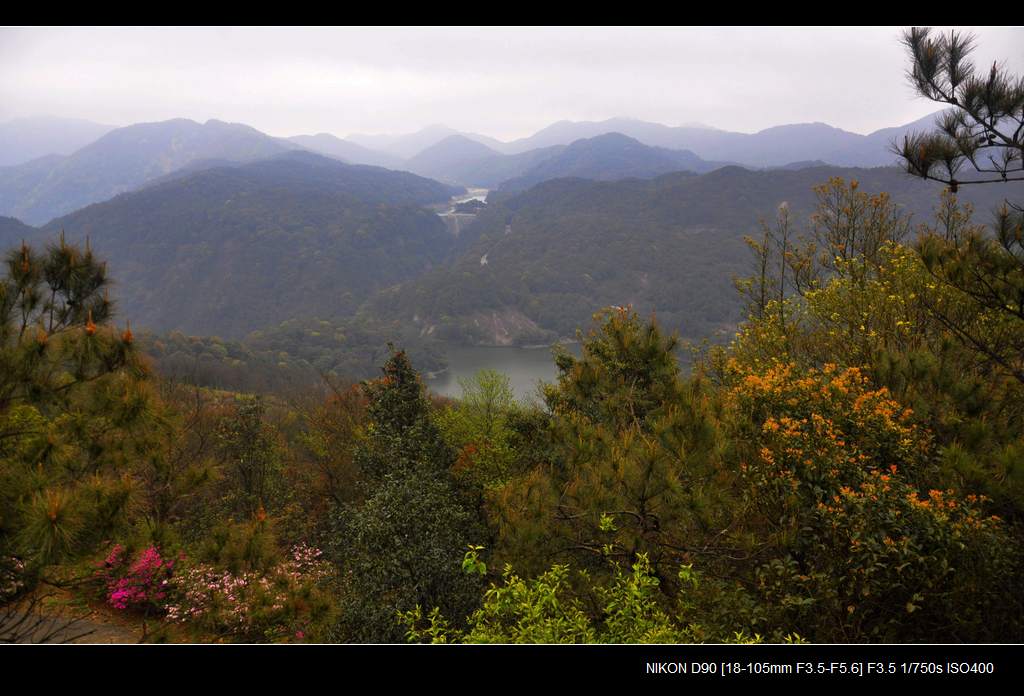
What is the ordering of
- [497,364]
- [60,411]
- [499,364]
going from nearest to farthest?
[60,411], [497,364], [499,364]

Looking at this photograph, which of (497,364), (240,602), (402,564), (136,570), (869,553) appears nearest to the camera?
(869,553)

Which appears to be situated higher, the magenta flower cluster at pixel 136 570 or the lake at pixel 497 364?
the magenta flower cluster at pixel 136 570

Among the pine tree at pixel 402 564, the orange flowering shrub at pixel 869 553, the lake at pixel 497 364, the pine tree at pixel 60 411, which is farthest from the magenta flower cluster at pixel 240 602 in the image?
the lake at pixel 497 364

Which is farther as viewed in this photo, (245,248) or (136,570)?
(245,248)

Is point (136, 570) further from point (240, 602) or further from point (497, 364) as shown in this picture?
point (497, 364)

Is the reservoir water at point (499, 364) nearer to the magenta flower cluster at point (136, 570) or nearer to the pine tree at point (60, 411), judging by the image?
the magenta flower cluster at point (136, 570)

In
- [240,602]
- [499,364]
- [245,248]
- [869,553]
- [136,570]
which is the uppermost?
[245,248]

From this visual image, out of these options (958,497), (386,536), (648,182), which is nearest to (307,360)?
(386,536)

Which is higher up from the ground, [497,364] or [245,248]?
[245,248]

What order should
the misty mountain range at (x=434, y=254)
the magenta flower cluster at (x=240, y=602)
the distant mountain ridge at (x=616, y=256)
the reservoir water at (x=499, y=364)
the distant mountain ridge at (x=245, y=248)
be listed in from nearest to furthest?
1. the magenta flower cluster at (x=240, y=602)
2. the reservoir water at (x=499, y=364)
3. the distant mountain ridge at (x=616, y=256)
4. the misty mountain range at (x=434, y=254)
5. the distant mountain ridge at (x=245, y=248)

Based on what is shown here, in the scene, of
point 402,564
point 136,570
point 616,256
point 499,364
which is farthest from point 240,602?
point 616,256
